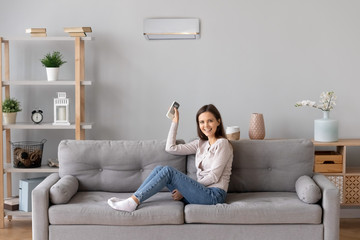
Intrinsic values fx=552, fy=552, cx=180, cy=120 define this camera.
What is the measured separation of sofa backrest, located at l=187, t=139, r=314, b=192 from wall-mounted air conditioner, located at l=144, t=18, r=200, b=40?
1370mm

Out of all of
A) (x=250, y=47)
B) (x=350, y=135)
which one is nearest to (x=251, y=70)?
(x=250, y=47)

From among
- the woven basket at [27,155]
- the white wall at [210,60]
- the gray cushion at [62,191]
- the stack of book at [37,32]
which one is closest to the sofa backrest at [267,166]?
the white wall at [210,60]

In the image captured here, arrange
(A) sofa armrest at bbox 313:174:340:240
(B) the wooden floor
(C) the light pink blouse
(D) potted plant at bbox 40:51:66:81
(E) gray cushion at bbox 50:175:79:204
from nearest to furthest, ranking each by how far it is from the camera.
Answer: (A) sofa armrest at bbox 313:174:340:240 → (E) gray cushion at bbox 50:175:79:204 → (C) the light pink blouse → (B) the wooden floor → (D) potted plant at bbox 40:51:66:81

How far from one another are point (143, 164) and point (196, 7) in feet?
5.64

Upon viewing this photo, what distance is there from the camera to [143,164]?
4.20m

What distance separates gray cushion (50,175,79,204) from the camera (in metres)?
3.72

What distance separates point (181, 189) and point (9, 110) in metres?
1.98

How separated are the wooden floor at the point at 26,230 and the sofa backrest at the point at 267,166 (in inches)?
33.4

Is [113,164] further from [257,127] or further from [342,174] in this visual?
[342,174]

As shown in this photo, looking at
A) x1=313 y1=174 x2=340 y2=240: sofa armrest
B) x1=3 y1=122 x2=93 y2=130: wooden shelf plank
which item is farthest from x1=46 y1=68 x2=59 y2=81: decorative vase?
x1=313 y1=174 x2=340 y2=240: sofa armrest

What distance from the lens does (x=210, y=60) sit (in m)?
5.17

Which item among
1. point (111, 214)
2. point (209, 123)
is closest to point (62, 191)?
point (111, 214)

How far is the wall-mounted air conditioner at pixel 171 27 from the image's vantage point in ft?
16.5

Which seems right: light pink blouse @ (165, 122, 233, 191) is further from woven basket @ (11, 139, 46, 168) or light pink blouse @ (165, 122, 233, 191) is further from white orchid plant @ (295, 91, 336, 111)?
woven basket @ (11, 139, 46, 168)
